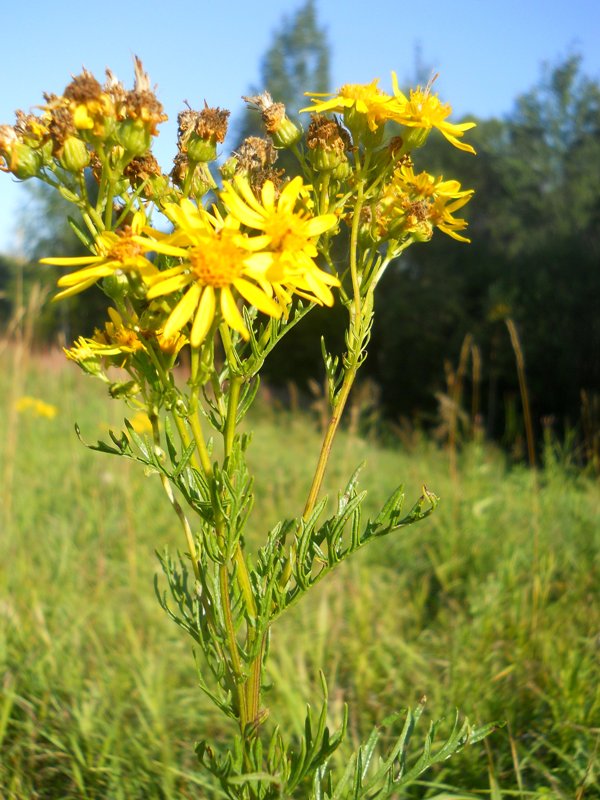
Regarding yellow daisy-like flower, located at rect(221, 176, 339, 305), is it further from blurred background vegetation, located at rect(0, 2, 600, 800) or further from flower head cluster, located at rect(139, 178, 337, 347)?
blurred background vegetation, located at rect(0, 2, 600, 800)

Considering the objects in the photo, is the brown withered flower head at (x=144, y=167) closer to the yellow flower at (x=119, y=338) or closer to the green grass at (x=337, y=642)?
the yellow flower at (x=119, y=338)

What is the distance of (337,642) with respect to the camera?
8.57 feet

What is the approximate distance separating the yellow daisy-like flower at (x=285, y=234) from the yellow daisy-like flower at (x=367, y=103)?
19cm

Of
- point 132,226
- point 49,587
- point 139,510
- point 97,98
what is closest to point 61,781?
point 49,587

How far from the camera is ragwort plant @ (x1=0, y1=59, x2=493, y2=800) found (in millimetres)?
929

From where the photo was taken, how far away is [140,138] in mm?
976

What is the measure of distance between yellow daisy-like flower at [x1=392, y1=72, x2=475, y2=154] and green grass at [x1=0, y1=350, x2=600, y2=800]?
1210 mm

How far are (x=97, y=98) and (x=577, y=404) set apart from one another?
8.30 metres

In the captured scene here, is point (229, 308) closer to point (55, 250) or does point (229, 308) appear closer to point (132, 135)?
point (132, 135)

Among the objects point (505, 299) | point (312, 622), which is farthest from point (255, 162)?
point (505, 299)

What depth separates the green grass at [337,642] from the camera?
178 cm

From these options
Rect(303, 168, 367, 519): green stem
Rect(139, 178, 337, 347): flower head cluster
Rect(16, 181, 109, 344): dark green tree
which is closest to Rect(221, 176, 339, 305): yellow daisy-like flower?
Rect(139, 178, 337, 347): flower head cluster

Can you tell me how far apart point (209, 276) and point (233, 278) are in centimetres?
3

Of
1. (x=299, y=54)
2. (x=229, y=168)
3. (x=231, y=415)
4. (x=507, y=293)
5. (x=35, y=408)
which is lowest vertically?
(x=35, y=408)
